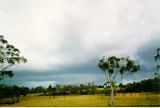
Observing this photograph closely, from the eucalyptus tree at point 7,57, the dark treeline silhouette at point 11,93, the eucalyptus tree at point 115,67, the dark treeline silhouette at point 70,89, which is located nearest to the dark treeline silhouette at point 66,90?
the dark treeline silhouette at point 70,89

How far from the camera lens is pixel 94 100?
5.75 metres

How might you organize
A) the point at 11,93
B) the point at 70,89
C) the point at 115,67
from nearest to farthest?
the point at 115,67 < the point at 70,89 < the point at 11,93

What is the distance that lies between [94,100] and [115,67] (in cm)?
65

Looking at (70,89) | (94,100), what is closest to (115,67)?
(94,100)

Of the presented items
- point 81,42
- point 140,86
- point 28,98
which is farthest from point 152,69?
point 28,98

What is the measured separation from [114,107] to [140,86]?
543mm

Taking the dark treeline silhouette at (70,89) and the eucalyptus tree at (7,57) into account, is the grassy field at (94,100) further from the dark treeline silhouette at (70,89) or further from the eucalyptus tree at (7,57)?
the eucalyptus tree at (7,57)

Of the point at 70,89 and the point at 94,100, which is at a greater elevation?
the point at 70,89

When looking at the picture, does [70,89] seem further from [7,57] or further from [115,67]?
[7,57]

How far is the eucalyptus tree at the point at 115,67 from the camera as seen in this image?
18.4ft

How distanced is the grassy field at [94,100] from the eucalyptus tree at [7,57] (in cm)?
59

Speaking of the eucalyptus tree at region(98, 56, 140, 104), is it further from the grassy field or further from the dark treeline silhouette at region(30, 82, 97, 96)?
the dark treeline silhouette at region(30, 82, 97, 96)

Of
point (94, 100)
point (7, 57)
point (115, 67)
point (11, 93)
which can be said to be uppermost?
point (7, 57)

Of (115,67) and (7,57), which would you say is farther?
(7,57)
